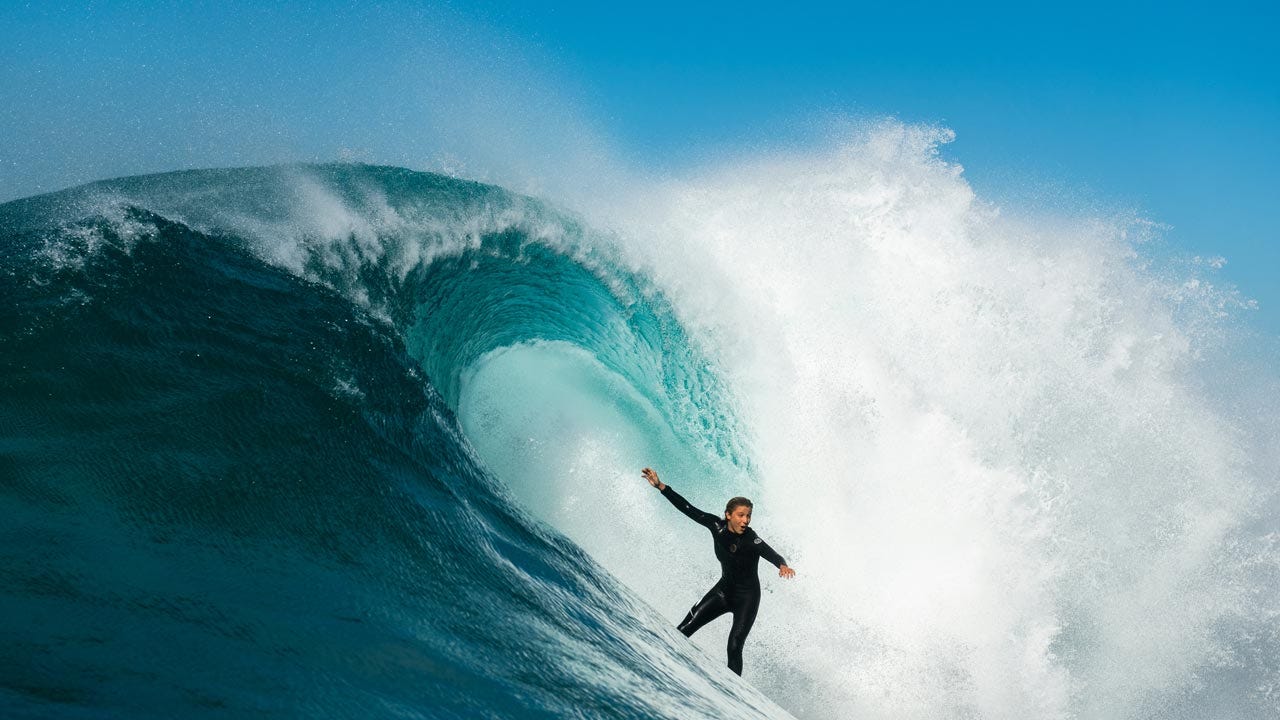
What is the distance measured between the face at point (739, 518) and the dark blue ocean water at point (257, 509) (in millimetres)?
889

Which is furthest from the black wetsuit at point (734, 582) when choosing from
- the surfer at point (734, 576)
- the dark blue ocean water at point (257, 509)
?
the dark blue ocean water at point (257, 509)

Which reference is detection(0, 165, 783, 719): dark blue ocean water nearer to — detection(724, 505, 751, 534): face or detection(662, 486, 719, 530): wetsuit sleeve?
detection(662, 486, 719, 530): wetsuit sleeve

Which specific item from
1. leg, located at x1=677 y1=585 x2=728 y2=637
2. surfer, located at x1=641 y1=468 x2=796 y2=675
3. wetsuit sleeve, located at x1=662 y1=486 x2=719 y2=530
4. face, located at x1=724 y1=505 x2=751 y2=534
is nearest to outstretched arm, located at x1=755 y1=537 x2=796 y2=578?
surfer, located at x1=641 y1=468 x2=796 y2=675

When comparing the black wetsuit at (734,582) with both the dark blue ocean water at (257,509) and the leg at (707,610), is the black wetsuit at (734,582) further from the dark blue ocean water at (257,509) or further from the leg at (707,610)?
the dark blue ocean water at (257,509)

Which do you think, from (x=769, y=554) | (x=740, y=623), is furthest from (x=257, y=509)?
(x=740, y=623)

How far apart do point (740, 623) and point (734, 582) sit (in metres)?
0.31

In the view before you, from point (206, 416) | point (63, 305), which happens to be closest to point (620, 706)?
point (206, 416)

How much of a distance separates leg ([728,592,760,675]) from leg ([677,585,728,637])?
0.12 m

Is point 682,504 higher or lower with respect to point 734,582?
higher

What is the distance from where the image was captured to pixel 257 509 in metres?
3.95

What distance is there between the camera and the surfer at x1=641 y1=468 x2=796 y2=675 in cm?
612

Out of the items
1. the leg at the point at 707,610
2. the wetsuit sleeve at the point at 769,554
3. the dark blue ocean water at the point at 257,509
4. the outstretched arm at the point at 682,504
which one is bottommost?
the dark blue ocean water at the point at 257,509

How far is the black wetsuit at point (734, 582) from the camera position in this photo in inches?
243

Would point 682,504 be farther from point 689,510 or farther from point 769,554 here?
point 769,554
